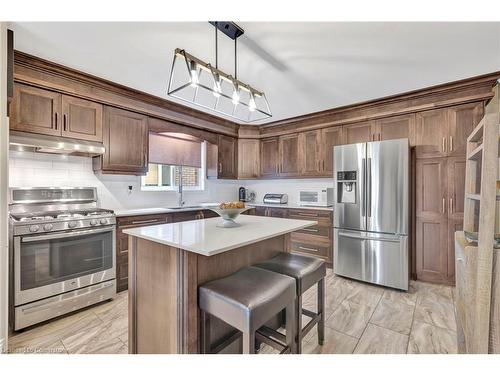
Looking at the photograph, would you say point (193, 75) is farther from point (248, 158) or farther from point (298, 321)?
point (248, 158)

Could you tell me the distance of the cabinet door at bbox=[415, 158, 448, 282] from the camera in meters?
2.98

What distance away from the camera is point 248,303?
4.03ft

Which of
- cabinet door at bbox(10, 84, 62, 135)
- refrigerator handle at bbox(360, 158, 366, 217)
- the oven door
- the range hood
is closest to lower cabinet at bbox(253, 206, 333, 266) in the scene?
refrigerator handle at bbox(360, 158, 366, 217)

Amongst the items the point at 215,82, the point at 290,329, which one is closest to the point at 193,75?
the point at 215,82

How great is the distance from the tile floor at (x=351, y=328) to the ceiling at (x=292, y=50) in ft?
7.90

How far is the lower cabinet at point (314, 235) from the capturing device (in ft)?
12.0

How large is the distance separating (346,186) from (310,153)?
3.45ft

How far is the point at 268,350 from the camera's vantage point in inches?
71.1

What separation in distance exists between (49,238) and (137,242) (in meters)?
1.23

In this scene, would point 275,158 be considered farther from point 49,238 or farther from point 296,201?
point 49,238

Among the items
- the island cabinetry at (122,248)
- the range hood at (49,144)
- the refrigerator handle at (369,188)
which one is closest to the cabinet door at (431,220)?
the refrigerator handle at (369,188)

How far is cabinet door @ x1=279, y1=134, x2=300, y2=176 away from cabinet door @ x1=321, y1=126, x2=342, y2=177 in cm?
47

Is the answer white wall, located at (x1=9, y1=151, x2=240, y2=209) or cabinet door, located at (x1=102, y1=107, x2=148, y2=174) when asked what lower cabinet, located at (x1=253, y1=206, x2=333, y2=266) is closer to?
white wall, located at (x1=9, y1=151, x2=240, y2=209)
